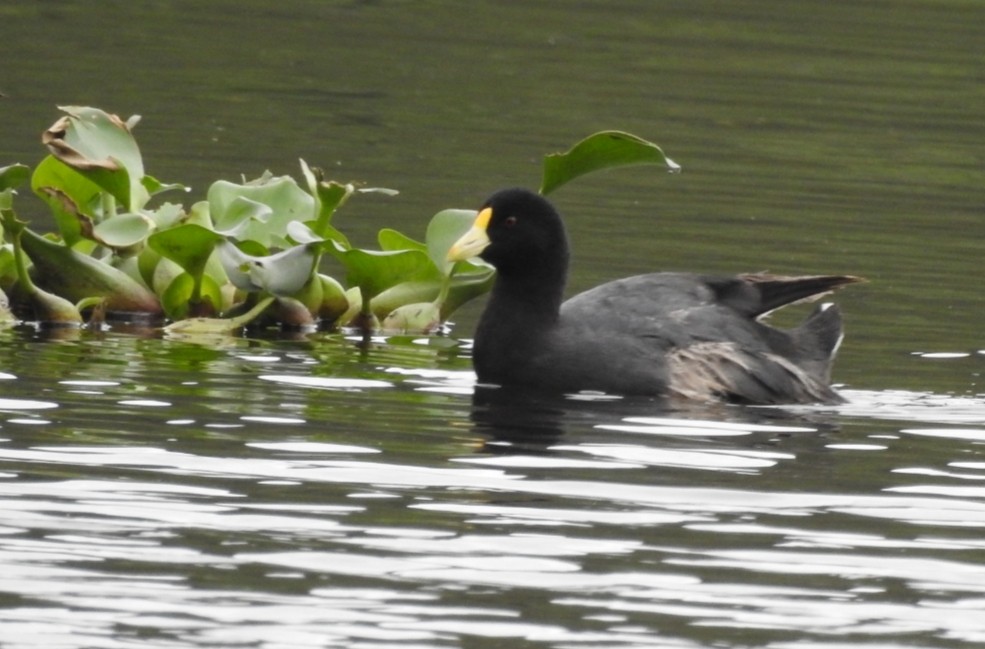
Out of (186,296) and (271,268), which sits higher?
(271,268)

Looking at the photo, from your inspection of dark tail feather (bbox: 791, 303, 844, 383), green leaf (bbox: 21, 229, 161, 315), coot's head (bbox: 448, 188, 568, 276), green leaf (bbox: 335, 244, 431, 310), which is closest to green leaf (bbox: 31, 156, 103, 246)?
green leaf (bbox: 21, 229, 161, 315)

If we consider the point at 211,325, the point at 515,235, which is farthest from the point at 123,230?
the point at 515,235

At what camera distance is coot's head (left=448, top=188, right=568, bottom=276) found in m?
10.3

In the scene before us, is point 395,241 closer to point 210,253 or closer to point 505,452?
point 210,253

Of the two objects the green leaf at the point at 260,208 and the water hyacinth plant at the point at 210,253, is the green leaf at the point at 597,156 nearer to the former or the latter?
the water hyacinth plant at the point at 210,253

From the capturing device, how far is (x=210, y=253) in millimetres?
11102

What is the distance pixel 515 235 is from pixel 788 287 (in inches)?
53.4

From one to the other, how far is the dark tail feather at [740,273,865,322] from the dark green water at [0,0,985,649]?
0.53 m

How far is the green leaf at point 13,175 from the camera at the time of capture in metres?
11.4

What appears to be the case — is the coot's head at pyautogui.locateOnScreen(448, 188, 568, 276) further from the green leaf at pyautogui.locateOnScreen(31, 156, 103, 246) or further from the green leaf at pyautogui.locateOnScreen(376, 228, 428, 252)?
the green leaf at pyautogui.locateOnScreen(31, 156, 103, 246)

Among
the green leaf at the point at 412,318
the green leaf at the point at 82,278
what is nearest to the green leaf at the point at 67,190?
the green leaf at the point at 82,278

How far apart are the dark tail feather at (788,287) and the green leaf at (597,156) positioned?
727 mm

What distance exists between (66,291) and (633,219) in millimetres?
4991

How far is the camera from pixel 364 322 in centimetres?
1168
